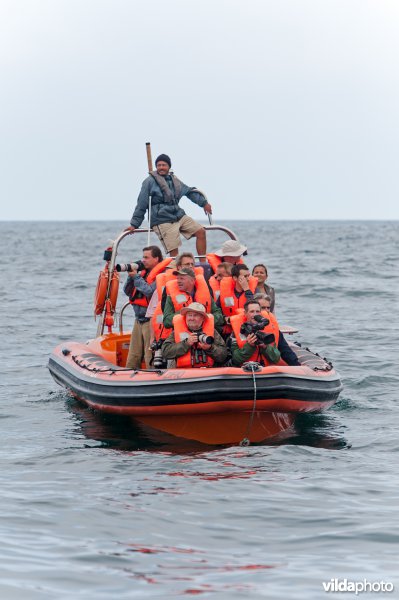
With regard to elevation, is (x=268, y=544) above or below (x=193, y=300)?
below

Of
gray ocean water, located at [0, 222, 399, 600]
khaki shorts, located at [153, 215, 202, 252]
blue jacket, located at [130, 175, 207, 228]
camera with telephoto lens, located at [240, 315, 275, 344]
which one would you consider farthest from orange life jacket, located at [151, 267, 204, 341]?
khaki shorts, located at [153, 215, 202, 252]

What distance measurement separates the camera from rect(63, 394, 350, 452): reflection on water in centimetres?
880

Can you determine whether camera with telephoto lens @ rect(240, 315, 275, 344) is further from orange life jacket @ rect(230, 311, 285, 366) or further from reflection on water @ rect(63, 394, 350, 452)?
reflection on water @ rect(63, 394, 350, 452)

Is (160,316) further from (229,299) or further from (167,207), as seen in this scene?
(167,207)

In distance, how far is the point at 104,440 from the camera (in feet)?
30.4

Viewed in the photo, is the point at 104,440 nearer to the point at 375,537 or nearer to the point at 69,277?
the point at 375,537

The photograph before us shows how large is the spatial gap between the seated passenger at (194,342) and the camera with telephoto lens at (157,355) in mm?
313

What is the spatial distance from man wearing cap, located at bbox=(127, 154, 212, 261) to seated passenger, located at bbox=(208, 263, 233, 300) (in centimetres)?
167

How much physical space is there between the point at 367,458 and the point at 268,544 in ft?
8.02

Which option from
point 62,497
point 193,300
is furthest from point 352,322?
point 62,497

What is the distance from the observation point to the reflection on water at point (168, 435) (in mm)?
8805

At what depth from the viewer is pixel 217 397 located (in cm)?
833

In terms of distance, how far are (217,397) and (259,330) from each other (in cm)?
75

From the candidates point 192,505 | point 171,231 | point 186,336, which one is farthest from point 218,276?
point 192,505
